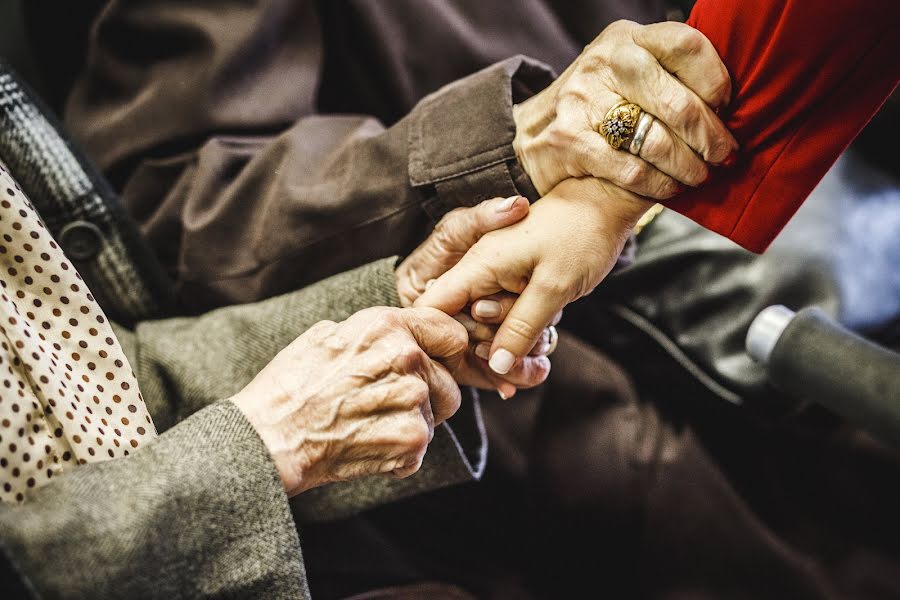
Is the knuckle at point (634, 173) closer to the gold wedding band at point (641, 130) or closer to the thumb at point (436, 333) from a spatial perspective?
the gold wedding band at point (641, 130)

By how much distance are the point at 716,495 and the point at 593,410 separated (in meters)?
0.19

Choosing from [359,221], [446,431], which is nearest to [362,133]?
[359,221]

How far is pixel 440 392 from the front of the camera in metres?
0.65

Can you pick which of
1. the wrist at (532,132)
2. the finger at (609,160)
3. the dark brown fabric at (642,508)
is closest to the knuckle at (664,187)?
the finger at (609,160)

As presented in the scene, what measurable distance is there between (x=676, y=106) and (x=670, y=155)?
4cm

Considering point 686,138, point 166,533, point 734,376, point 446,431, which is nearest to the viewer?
point 166,533

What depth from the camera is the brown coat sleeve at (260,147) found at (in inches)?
27.9

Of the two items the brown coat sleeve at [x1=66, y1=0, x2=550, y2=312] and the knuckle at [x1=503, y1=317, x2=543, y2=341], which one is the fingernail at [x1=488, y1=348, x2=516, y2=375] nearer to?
the knuckle at [x1=503, y1=317, x2=543, y2=341]

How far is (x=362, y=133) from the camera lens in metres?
0.80

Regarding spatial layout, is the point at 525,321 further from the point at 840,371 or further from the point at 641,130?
the point at 840,371

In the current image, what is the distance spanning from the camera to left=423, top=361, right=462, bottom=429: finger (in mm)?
637

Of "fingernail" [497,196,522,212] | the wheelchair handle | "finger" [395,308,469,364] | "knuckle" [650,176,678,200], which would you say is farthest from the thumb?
the wheelchair handle

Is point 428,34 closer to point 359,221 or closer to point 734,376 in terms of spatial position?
point 359,221

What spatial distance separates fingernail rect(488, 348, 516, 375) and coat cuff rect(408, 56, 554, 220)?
0.17 m
